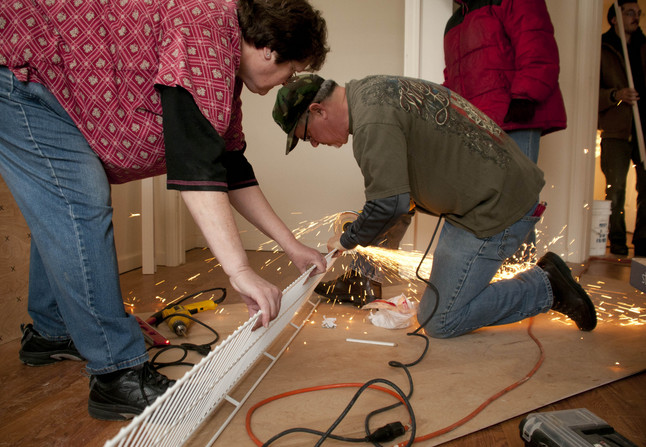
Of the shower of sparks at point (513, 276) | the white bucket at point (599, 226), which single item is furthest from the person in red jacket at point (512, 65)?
the white bucket at point (599, 226)

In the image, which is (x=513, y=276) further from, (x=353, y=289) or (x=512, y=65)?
(x=512, y=65)

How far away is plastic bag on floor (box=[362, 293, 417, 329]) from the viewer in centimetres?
192

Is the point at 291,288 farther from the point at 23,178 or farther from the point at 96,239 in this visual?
the point at 23,178

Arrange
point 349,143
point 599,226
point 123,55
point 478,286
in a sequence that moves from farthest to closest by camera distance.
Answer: point 349,143 < point 599,226 < point 478,286 < point 123,55

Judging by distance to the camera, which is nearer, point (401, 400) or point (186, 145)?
point (186, 145)

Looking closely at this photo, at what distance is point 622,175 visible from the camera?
3.72 meters

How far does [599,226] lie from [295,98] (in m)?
2.98

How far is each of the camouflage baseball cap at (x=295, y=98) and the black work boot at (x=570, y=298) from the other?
1230mm

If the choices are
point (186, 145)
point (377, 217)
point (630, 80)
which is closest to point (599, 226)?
point (630, 80)

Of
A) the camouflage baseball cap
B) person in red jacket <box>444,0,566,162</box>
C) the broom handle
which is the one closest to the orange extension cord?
the camouflage baseball cap

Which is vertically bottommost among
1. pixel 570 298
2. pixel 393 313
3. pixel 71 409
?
pixel 71 409

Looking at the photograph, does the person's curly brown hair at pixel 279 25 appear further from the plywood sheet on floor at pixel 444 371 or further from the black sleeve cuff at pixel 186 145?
the plywood sheet on floor at pixel 444 371

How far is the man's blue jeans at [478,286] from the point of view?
5.69ft

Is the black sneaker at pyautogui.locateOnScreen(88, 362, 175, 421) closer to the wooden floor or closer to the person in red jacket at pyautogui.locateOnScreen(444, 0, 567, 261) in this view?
the wooden floor
